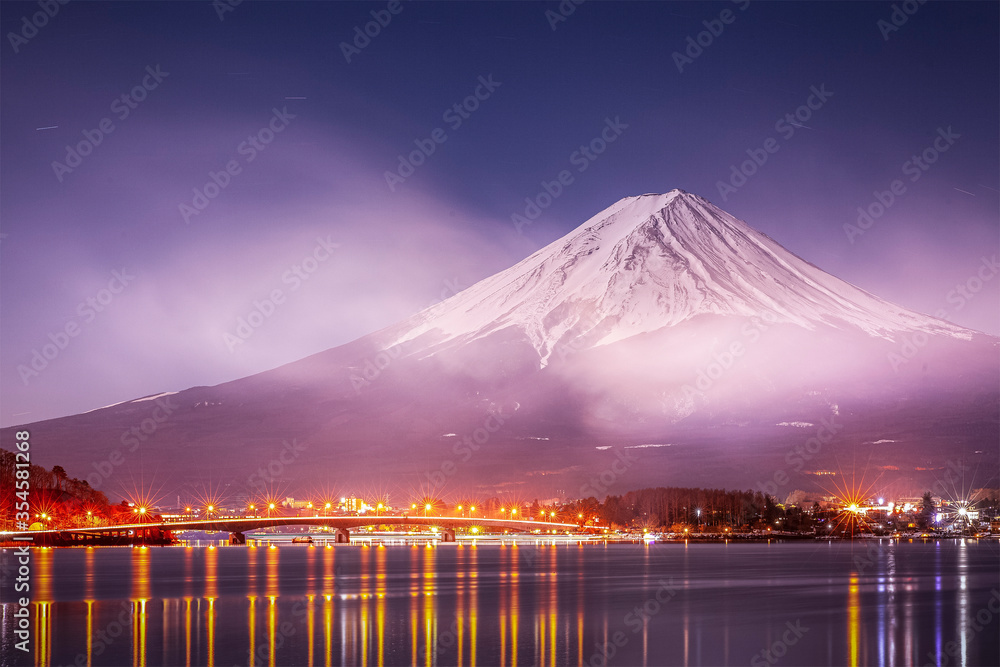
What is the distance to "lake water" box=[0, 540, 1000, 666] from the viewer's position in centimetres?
3438

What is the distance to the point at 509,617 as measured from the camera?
45062mm

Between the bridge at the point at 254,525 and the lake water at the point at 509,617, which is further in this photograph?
the bridge at the point at 254,525

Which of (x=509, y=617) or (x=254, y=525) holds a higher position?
(x=509, y=617)

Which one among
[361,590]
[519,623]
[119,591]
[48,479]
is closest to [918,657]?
[519,623]

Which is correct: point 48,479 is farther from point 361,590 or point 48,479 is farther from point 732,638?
point 732,638

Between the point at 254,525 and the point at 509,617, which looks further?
the point at 254,525

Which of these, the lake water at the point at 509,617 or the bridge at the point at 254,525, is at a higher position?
the lake water at the point at 509,617

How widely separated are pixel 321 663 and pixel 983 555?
94.9 metres

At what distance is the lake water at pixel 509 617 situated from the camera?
34.4 metres

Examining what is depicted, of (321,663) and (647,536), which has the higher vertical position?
(321,663)

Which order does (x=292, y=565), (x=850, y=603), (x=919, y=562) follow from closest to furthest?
(x=850, y=603) < (x=292, y=565) < (x=919, y=562)

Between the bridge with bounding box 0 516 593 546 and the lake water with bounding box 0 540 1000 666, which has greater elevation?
the lake water with bounding box 0 540 1000 666

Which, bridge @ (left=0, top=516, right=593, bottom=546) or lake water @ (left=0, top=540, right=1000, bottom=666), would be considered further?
bridge @ (left=0, top=516, right=593, bottom=546)

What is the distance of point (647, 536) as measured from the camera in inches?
7042
